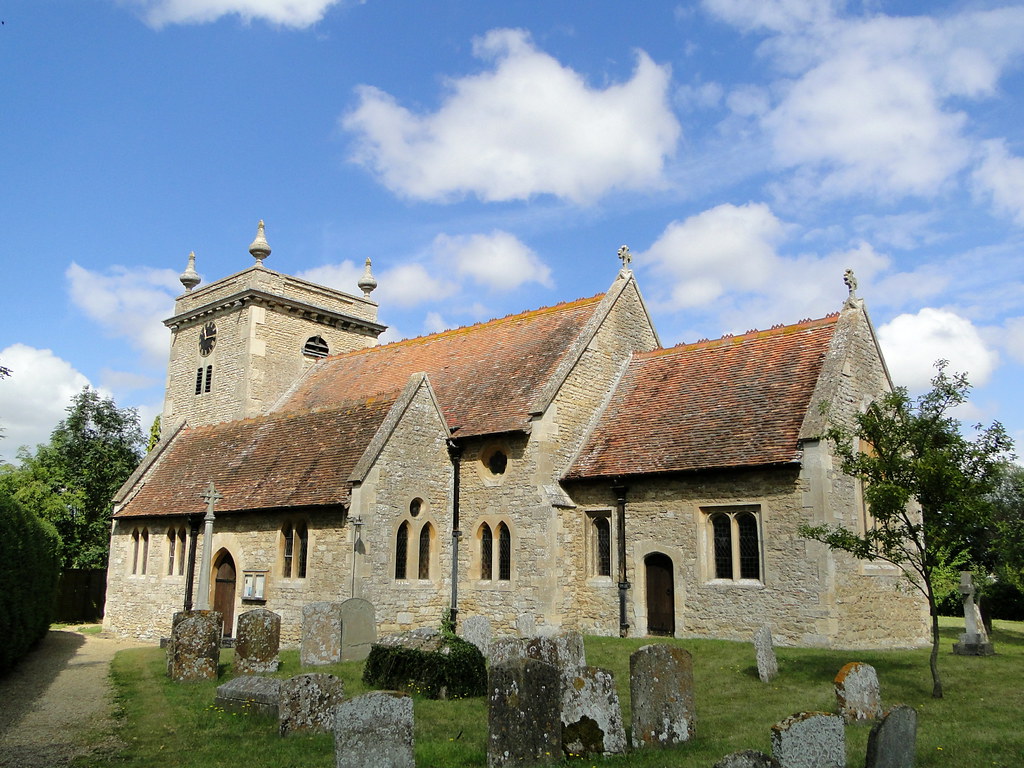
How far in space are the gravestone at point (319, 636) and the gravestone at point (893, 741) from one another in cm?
1093

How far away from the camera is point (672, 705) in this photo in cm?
956

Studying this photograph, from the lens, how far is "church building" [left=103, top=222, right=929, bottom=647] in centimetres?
1781

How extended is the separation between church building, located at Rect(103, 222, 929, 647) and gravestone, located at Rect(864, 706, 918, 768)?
9173 millimetres

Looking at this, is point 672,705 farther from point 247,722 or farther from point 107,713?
point 107,713

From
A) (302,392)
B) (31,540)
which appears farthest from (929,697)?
(302,392)

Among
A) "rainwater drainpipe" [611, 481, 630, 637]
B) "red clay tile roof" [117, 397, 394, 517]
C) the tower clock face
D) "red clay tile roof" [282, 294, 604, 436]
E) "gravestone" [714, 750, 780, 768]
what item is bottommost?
"gravestone" [714, 750, 780, 768]

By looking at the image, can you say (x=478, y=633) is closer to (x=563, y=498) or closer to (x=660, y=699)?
(x=563, y=498)

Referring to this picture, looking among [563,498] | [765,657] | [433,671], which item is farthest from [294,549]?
[765,657]

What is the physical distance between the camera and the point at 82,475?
3591 cm

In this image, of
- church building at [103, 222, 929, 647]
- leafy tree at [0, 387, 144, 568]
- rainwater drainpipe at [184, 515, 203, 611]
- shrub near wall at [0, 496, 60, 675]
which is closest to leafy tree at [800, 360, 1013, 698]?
church building at [103, 222, 929, 647]

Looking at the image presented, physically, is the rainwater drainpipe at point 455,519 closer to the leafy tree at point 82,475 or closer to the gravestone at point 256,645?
the gravestone at point 256,645

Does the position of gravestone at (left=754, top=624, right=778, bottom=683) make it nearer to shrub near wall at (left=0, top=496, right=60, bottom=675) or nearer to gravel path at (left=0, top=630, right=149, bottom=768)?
gravel path at (left=0, top=630, right=149, bottom=768)

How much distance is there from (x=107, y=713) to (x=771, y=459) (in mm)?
13152

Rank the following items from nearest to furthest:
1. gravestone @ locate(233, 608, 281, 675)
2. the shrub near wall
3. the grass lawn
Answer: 1. the grass lawn
2. gravestone @ locate(233, 608, 281, 675)
3. the shrub near wall
